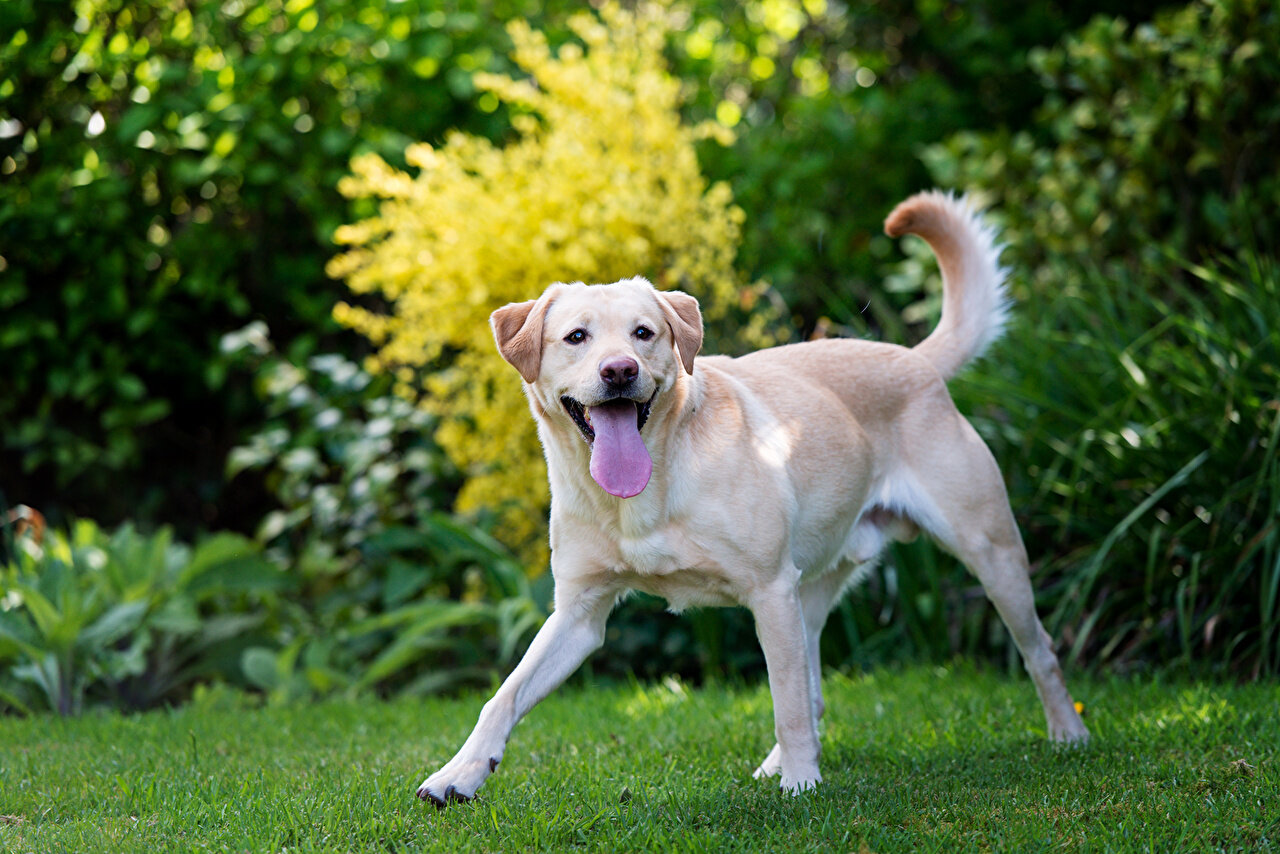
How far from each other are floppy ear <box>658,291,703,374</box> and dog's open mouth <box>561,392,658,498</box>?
18cm

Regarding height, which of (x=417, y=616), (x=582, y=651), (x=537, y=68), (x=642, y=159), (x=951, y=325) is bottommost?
(x=417, y=616)

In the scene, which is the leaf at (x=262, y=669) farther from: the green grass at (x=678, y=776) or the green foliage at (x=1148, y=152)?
the green foliage at (x=1148, y=152)

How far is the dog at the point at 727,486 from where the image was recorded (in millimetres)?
3350

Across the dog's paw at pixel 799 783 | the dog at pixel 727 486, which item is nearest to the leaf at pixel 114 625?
the dog at pixel 727 486

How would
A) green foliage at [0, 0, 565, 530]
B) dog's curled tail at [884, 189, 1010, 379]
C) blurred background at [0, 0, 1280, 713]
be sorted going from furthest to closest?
1. green foliage at [0, 0, 565, 530]
2. blurred background at [0, 0, 1280, 713]
3. dog's curled tail at [884, 189, 1010, 379]

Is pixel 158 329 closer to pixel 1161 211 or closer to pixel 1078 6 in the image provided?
pixel 1161 211

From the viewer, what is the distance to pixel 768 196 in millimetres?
7566

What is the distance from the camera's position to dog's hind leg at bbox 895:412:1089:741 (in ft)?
13.1

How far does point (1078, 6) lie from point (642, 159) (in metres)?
3.64

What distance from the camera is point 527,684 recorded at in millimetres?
3420

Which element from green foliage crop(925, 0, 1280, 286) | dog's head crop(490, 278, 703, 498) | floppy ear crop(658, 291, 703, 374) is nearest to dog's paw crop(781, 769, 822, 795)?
dog's head crop(490, 278, 703, 498)

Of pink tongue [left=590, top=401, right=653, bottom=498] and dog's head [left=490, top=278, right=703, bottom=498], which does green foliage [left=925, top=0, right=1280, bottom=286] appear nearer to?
dog's head [left=490, top=278, right=703, bottom=498]

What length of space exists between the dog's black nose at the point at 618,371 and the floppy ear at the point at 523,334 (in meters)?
0.29

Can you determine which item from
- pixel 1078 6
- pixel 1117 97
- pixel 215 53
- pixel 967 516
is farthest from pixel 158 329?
pixel 1078 6
